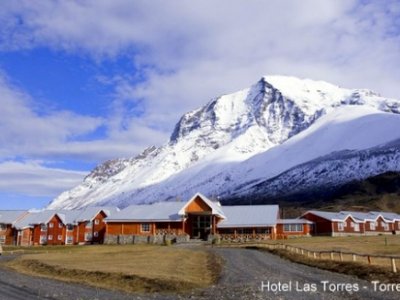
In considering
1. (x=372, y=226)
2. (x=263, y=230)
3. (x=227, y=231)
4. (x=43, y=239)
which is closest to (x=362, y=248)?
(x=263, y=230)

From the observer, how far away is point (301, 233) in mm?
113125

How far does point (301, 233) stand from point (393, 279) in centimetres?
8618

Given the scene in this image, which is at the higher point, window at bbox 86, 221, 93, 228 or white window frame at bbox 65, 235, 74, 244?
window at bbox 86, 221, 93, 228

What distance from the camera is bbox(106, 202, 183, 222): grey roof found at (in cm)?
9694

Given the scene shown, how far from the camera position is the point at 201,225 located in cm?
9912

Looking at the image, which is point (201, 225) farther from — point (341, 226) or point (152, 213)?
point (341, 226)

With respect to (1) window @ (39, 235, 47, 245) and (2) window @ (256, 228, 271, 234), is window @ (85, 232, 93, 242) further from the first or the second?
(2) window @ (256, 228, 271, 234)

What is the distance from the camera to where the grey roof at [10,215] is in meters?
121

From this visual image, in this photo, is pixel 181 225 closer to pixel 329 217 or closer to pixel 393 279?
pixel 329 217

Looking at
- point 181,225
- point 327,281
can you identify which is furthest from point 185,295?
point 181,225

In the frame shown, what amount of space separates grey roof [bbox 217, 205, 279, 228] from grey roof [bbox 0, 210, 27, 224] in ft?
155

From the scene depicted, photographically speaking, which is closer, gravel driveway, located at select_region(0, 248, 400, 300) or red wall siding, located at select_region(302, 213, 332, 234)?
gravel driveway, located at select_region(0, 248, 400, 300)

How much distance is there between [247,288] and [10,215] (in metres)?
107

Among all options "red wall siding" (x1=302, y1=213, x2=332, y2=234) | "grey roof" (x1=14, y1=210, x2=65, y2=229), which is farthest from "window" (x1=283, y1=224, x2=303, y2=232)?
"grey roof" (x1=14, y1=210, x2=65, y2=229)
